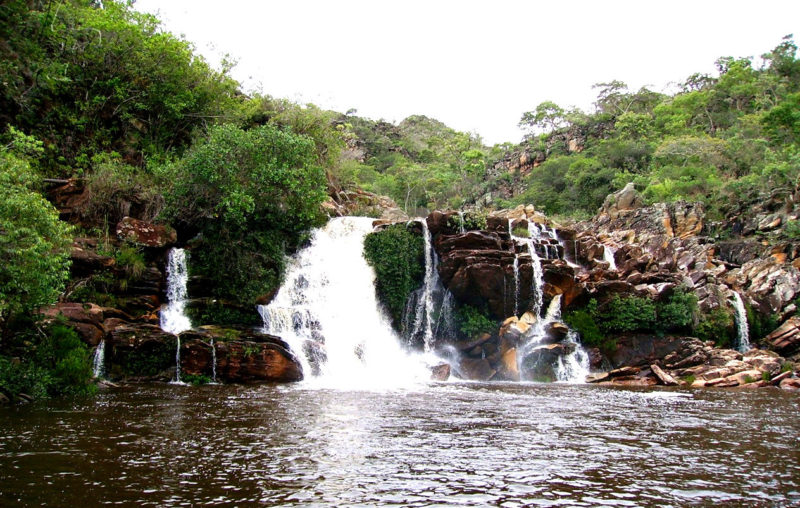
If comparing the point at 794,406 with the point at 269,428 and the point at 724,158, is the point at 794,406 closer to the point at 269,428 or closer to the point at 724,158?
the point at 269,428

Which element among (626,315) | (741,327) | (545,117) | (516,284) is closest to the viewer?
(626,315)

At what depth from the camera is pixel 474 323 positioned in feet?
80.6

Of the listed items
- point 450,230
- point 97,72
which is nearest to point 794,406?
point 450,230

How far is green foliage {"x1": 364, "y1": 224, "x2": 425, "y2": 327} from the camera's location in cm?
2538

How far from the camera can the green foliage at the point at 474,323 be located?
24.5 metres

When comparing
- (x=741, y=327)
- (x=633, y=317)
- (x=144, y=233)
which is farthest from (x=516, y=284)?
(x=144, y=233)

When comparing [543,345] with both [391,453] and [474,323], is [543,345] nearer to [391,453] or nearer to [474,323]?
[474,323]

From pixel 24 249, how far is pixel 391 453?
9663mm

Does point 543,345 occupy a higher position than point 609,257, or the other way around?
point 609,257

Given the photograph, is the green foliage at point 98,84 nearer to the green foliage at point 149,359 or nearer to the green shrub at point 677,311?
the green foliage at point 149,359

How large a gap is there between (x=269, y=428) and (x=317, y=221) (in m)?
18.4

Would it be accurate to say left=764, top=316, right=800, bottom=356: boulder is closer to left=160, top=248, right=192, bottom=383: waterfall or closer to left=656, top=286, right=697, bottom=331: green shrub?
left=656, top=286, right=697, bottom=331: green shrub

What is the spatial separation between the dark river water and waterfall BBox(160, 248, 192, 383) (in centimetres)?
680

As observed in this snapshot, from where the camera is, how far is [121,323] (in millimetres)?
18297
